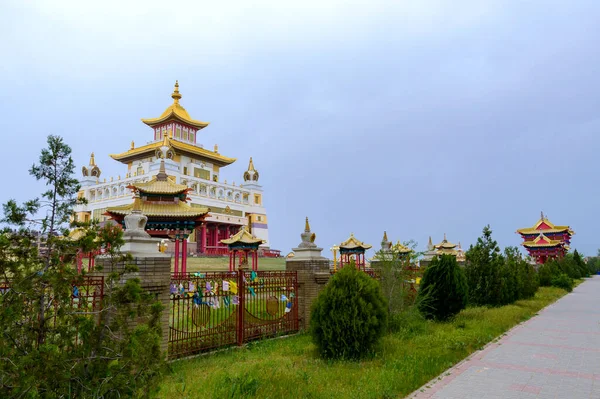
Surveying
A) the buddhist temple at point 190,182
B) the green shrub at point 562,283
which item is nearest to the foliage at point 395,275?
the green shrub at point 562,283

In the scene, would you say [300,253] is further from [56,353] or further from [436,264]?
[56,353]

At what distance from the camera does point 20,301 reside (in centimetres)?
323

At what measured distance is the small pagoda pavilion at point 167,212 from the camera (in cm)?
2295

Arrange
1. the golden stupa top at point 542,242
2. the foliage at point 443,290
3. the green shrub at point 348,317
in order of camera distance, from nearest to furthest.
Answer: the green shrub at point 348,317, the foliage at point 443,290, the golden stupa top at point 542,242

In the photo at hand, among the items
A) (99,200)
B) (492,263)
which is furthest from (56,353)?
(99,200)

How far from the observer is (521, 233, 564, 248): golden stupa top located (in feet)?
153

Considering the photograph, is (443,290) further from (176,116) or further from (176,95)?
(176,95)

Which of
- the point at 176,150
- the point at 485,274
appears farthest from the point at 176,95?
the point at 485,274

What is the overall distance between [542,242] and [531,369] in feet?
152

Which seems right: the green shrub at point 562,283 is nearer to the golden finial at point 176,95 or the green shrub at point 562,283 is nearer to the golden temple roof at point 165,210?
the golden temple roof at point 165,210

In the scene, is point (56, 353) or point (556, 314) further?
point (556, 314)

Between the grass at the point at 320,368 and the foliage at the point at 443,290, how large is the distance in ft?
4.01

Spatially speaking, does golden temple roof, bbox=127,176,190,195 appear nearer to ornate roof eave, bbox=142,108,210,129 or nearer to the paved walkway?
the paved walkway

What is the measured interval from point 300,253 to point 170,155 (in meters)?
40.6
